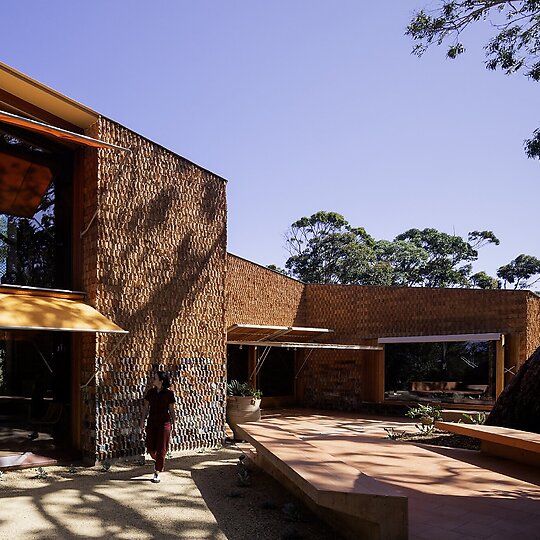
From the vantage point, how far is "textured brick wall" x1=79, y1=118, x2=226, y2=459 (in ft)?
26.0

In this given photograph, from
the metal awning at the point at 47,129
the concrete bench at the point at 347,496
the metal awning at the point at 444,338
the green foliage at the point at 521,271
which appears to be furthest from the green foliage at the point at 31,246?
the green foliage at the point at 521,271

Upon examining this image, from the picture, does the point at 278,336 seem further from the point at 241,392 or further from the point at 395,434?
the point at 395,434

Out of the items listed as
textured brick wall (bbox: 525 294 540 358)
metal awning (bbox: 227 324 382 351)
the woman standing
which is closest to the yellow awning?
the woman standing

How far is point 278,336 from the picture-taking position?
48.3ft

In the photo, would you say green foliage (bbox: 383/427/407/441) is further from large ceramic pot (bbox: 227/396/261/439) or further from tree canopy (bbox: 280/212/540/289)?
tree canopy (bbox: 280/212/540/289)

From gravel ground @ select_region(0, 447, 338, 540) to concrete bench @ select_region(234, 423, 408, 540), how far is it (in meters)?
0.35

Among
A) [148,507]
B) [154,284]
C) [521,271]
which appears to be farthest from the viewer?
[521,271]

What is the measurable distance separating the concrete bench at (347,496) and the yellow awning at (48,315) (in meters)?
2.91

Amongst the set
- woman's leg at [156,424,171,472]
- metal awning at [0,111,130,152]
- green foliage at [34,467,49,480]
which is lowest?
green foliage at [34,467,49,480]

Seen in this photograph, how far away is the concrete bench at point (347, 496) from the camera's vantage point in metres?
4.00

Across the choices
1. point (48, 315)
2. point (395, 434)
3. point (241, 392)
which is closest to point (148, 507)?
point (48, 315)

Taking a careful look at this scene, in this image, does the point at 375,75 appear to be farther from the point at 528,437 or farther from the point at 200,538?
the point at 200,538

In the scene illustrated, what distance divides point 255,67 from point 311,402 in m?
9.88

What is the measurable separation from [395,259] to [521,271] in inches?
292
